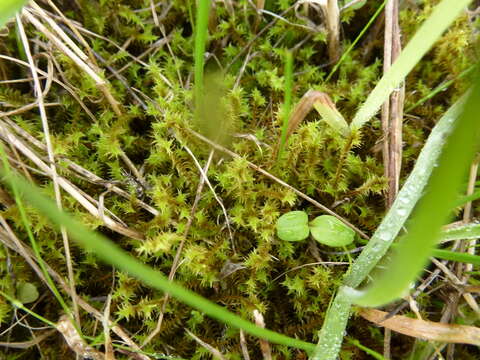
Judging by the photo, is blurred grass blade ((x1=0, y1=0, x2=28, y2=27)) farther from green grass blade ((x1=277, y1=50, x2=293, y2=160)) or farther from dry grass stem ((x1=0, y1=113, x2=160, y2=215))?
green grass blade ((x1=277, y1=50, x2=293, y2=160))

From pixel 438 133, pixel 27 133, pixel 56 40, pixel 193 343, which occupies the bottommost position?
pixel 193 343

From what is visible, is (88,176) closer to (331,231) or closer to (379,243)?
(331,231)

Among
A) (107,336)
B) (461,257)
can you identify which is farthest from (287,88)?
(107,336)

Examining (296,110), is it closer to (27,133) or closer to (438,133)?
(438,133)

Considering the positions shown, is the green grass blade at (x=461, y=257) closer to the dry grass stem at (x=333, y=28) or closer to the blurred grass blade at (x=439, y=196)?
the blurred grass blade at (x=439, y=196)

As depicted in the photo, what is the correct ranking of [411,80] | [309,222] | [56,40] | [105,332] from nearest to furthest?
1. [105,332]
2. [309,222]
3. [56,40]
4. [411,80]

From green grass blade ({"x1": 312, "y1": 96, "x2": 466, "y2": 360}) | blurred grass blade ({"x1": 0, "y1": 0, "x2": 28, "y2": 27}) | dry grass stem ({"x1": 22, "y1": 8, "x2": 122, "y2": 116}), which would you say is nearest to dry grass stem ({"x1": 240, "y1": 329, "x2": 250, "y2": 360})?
green grass blade ({"x1": 312, "y1": 96, "x2": 466, "y2": 360})

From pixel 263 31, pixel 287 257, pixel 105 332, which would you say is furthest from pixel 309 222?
pixel 263 31
